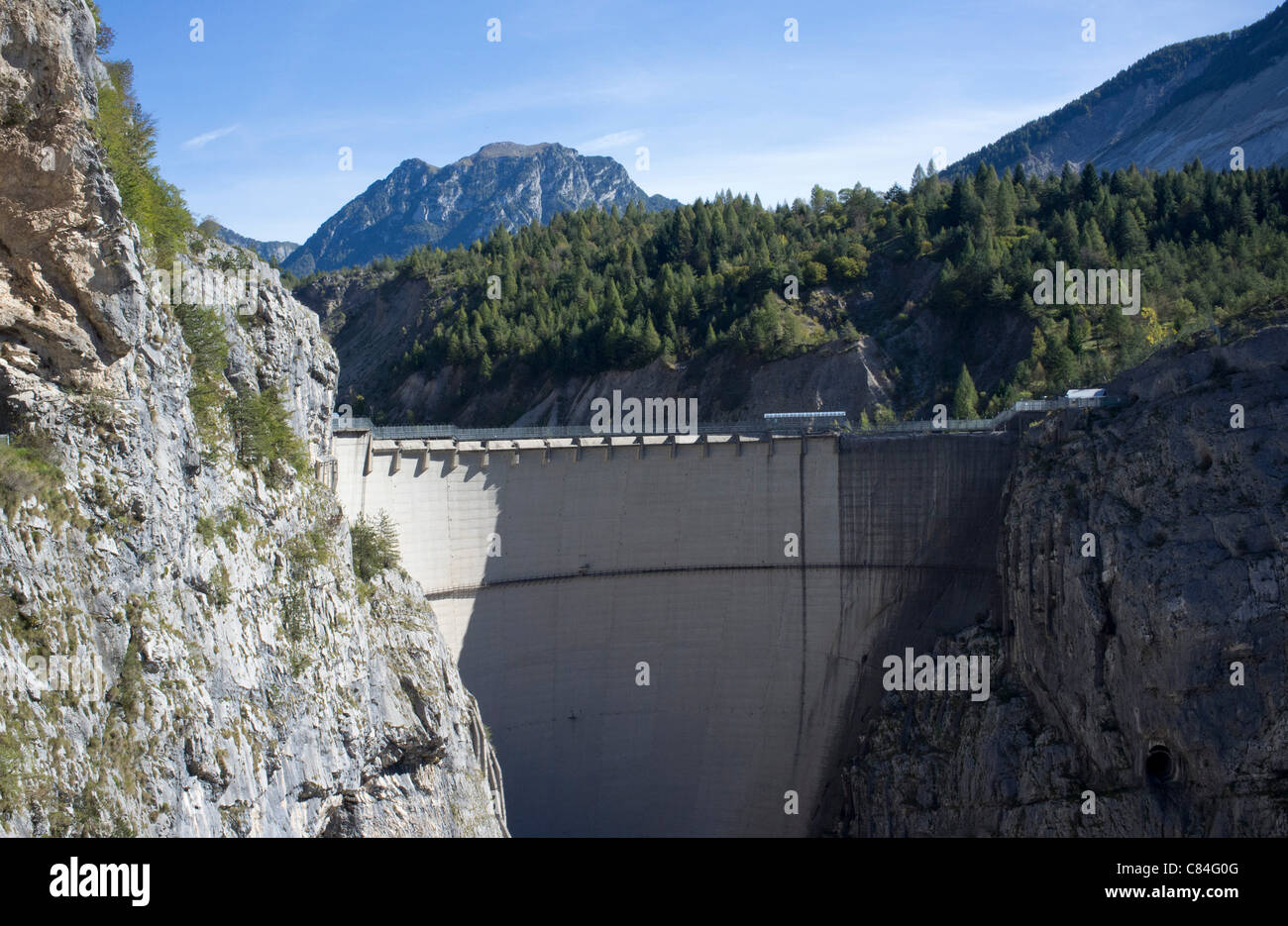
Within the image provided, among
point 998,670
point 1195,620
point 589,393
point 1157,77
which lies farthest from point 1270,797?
point 1157,77

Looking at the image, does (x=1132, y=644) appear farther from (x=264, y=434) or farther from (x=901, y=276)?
(x=901, y=276)

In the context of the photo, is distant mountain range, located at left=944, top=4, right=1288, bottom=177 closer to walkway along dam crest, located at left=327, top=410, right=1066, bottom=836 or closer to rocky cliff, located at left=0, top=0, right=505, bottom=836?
walkway along dam crest, located at left=327, top=410, right=1066, bottom=836

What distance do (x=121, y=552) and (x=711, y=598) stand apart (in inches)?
1146

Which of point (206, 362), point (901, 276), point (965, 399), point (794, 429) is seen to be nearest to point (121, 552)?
point (206, 362)

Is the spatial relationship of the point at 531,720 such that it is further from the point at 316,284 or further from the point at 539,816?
the point at 316,284

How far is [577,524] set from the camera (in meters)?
45.0

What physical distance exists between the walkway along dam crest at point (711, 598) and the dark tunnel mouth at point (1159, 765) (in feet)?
29.2

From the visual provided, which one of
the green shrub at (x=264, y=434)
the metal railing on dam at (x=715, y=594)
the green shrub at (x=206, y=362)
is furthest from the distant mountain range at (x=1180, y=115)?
the green shrub at (x=206, y=362)

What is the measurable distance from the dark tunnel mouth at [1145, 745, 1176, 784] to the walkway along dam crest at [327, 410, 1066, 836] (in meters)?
8.89

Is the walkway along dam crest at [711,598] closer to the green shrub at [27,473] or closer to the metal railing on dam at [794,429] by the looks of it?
the metal railing on dam at [794,429]

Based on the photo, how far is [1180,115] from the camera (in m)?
148

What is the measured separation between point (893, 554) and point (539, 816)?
17411mm

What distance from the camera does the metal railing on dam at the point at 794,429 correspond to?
142 ft

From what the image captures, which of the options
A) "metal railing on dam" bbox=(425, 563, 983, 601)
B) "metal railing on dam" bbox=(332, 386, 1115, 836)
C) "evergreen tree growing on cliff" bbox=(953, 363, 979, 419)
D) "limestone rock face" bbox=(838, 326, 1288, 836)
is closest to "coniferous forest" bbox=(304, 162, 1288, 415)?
"evergreen tree growing on cliff" bbox=(953, 363, 979, 419)
